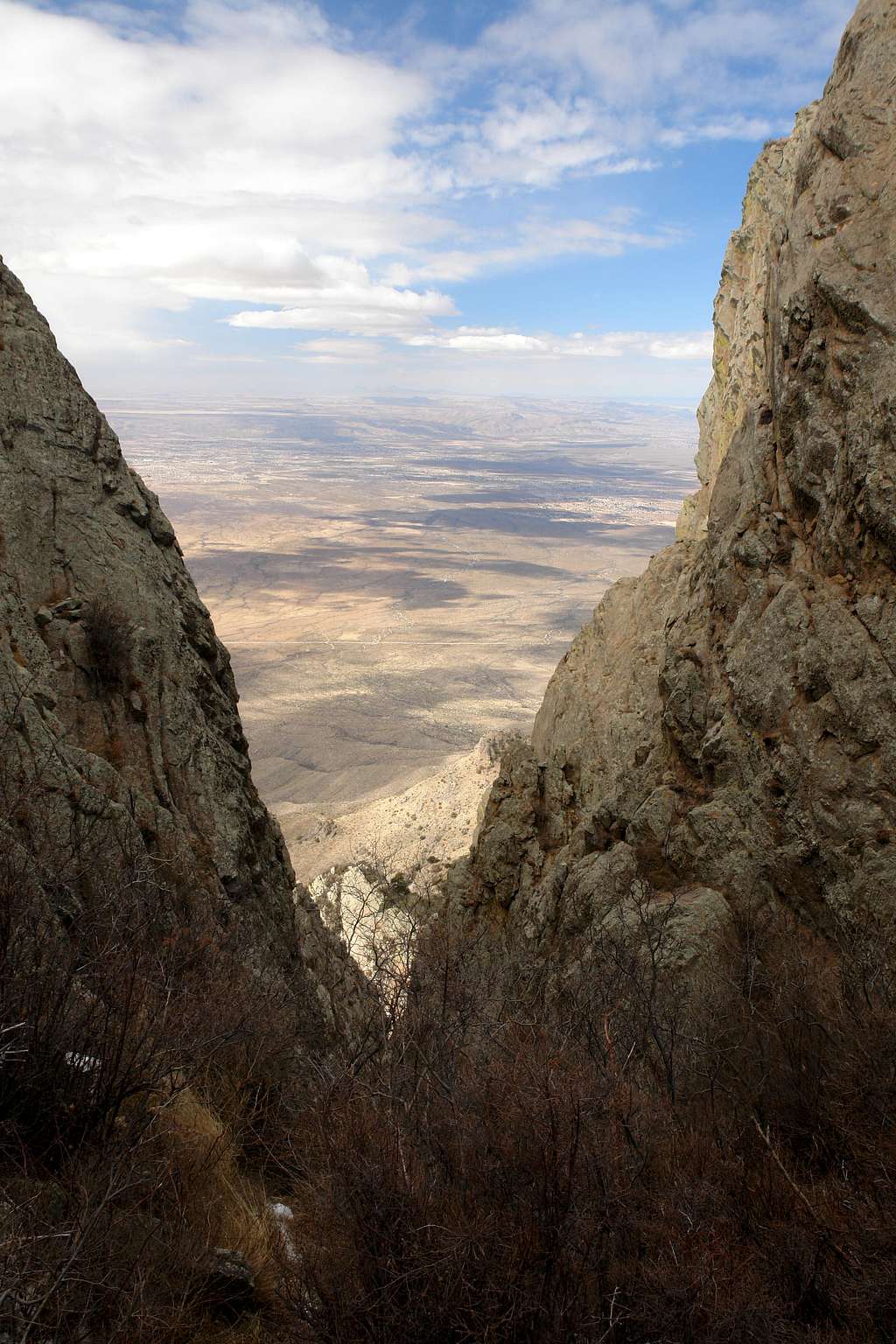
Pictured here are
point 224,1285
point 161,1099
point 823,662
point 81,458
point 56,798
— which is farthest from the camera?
point 81,458

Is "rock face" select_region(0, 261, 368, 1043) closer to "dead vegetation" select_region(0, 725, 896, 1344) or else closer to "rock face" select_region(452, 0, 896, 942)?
"dead vegetation" select_region(0, 725, 896, 1344)

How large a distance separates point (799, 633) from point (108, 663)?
11.3 metres

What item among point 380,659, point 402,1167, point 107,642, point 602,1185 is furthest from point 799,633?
point 380,659

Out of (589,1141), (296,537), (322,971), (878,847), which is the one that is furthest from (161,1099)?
(296,537)

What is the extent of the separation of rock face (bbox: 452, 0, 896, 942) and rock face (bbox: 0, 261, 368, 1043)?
6731 mm

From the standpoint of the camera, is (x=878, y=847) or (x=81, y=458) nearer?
(x=878, y=847)

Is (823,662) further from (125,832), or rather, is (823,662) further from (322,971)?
(322,971)

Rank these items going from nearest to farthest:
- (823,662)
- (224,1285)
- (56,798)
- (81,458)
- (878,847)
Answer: (224,1285) < (56,798) < (878,847) < (823,662) < (81,458)

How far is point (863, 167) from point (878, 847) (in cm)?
1086

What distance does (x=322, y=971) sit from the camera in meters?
18.1

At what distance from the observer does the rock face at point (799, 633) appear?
12.0 meters

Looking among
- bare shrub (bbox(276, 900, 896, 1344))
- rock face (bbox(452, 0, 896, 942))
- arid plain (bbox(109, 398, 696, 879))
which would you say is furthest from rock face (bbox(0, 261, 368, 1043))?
arid plain (bbox(109, 398, 696, 879))

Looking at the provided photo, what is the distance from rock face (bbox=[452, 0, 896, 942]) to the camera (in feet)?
39.3

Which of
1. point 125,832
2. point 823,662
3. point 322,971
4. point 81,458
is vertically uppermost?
point 81,458
